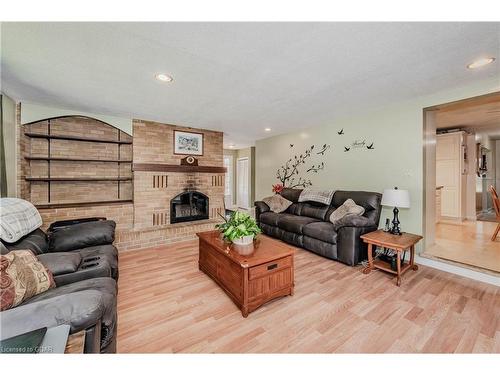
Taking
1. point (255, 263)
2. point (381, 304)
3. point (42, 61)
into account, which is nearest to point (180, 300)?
point (255, 263)

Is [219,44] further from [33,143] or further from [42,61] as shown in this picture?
[33,143]

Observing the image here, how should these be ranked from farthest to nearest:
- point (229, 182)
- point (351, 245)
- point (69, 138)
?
point (229, 182) → point (69, 138) → point (351, 245)

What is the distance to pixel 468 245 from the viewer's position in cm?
332

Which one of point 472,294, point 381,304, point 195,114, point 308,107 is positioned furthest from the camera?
point 195,114

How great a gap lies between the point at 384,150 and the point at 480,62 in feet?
4.93

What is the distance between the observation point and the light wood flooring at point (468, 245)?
2691mm

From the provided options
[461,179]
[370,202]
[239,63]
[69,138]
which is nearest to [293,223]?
[370,202]

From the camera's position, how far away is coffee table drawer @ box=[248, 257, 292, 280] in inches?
73.9

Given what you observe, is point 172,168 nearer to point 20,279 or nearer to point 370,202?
point 20,279

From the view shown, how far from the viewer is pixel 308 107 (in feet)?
10.9

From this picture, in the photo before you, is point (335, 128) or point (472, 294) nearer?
point (472, 294)

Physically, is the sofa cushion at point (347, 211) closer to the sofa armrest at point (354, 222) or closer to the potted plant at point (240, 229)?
the sofa armrest at point (354, 222)
